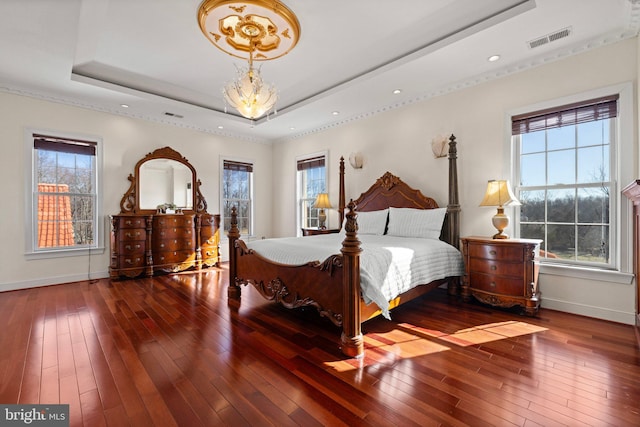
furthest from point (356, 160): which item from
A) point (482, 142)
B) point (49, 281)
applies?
point (49, 281)

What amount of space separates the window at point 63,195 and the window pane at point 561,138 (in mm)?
6360

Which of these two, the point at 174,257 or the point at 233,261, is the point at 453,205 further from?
the point at 174,257

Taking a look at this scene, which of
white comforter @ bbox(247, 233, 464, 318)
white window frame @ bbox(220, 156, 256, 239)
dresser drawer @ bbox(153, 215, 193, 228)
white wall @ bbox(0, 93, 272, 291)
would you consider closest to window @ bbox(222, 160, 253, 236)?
white window frame @ bbox(220, 156, 256, 239)

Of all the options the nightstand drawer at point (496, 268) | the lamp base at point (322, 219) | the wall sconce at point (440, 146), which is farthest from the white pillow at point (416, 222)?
the lamp base at point (322, 219)

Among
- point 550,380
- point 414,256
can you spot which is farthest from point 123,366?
point 550,380

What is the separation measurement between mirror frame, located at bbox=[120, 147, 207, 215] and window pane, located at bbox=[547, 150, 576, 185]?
5550 millimetres

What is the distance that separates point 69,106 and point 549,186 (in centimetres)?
664

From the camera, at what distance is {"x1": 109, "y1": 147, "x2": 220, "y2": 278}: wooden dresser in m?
4.59

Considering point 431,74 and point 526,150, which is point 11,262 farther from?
point 526,150

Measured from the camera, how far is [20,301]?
11.4ft

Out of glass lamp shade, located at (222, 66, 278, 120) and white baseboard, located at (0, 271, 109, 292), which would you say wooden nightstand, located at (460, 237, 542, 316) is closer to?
glass lamp shade, located at (222, 66, 278, 120)

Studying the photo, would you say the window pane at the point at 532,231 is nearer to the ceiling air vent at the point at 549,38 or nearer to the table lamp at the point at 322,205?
the ceiling air vent at the point at 549,38

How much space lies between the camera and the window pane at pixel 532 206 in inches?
131

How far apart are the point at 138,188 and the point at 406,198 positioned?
450 centimetres
